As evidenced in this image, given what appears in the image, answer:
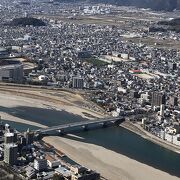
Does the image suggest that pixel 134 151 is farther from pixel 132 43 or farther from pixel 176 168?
pixel 132 43

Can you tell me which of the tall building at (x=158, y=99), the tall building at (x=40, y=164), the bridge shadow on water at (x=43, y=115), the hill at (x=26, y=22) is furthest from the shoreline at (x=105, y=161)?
the hill at (x=26, y=22)

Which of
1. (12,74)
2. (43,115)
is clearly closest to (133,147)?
(43,115)

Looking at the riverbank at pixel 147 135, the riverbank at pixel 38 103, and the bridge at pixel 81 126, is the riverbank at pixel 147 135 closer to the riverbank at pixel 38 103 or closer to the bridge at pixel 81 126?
the bridge at pixel 81 126

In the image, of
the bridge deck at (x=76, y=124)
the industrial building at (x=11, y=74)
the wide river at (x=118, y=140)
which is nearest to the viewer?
the wide river at (x=118, y=140)

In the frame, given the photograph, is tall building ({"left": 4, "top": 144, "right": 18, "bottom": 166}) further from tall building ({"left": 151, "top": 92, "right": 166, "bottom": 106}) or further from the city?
tall building ({"left": 151, "top": 92, "right": 166, "bottom": 106})

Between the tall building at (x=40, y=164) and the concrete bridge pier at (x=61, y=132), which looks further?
the concrete bridge pier at (x=61, y=132)

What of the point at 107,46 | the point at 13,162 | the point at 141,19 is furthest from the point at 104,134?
the point at 141,19
